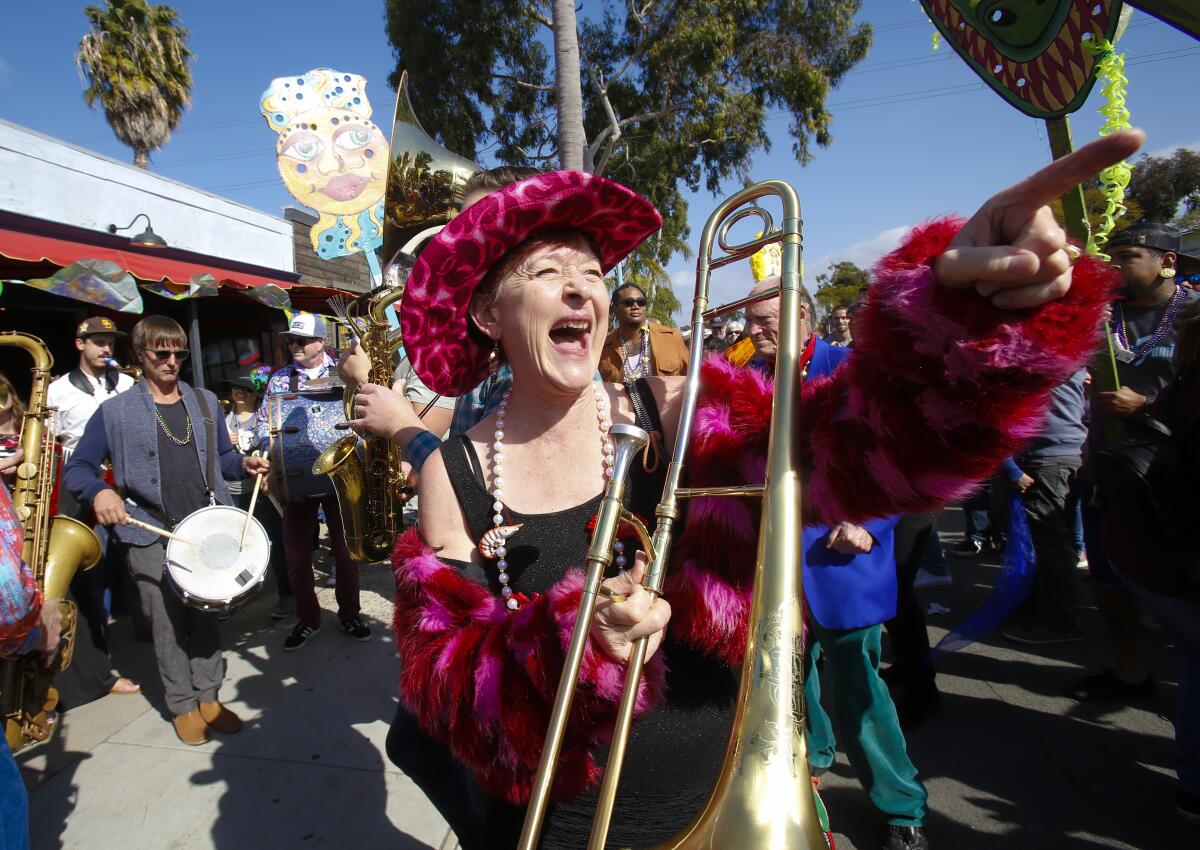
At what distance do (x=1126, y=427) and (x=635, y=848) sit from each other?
7.80ft

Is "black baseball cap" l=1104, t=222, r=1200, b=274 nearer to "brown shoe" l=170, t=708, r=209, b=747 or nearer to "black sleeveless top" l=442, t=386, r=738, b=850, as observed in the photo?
"black sleeveless top" l=442, t=386, r=738, b=850

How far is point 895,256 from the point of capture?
0.98 meters

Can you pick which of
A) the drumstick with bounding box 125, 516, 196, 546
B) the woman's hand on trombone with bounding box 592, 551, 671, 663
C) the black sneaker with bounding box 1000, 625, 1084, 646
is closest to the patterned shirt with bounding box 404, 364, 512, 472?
the woman's hand on trombone with bounding box 592, 551, 671, 663

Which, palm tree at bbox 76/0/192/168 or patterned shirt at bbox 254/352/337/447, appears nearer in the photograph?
patterned shirt at bbox 254/352/337/447

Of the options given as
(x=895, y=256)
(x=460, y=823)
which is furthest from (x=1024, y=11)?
(x=460, y=823)

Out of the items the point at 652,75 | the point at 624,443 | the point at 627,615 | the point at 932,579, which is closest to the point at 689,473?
the point at 624,443

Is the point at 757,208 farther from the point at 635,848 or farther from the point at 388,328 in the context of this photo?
the point at 388,328

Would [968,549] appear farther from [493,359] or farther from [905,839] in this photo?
[493,359]

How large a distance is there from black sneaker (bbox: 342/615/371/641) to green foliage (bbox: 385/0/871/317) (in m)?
10.6

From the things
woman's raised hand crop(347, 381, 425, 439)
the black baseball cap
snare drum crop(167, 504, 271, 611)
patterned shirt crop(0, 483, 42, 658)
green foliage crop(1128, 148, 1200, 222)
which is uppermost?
green foliage crop(1128, 148, 1200, 222)

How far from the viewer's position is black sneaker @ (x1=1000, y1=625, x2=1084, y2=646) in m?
3.88

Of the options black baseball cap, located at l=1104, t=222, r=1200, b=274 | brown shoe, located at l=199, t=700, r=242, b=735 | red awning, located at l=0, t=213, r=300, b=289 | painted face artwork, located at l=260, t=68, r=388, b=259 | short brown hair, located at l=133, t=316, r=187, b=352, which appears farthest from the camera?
red awning, located at l=0, t=213, r=300, b=289

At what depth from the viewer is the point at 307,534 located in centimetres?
424

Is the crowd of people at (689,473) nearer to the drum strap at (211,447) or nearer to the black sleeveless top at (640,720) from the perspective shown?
the black sleeveless top at (640,720)
